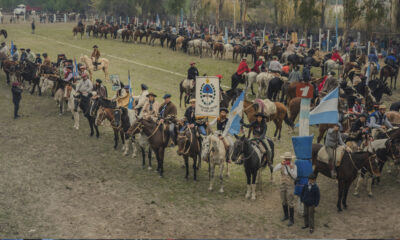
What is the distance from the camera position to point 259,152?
1359 centimetres

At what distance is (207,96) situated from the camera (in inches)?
580

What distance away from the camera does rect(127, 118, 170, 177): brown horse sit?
15.0 m

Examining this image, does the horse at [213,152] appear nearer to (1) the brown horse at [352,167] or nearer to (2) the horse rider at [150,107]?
(1) the brown horse at [352,167]

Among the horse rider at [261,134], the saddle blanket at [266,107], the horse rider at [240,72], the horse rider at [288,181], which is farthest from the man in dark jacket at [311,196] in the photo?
the horse rider at [240,72]

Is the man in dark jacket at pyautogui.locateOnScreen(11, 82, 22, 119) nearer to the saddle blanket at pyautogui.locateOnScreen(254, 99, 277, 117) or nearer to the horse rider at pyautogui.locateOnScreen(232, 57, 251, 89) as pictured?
the horse rider at pyautogui.locateOnScreen(232, 57, 251, 89)

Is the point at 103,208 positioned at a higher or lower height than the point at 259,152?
lower

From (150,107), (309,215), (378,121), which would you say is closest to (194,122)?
(150,107)

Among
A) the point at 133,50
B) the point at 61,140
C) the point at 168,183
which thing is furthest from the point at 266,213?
the point at 133,50

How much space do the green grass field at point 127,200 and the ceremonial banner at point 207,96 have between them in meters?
2.40

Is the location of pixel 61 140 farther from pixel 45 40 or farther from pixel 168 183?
pixel 45 40

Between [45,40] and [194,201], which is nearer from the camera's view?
[194,201]

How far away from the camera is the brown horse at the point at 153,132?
15.0 metres

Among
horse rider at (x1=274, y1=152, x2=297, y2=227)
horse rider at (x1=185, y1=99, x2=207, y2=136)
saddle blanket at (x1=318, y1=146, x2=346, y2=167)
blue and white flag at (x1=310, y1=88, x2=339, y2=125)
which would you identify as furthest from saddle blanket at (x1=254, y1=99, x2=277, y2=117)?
horse rider at (x1=274, y1=152, x2=297, y2=227)

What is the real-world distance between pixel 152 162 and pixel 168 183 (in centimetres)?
207
